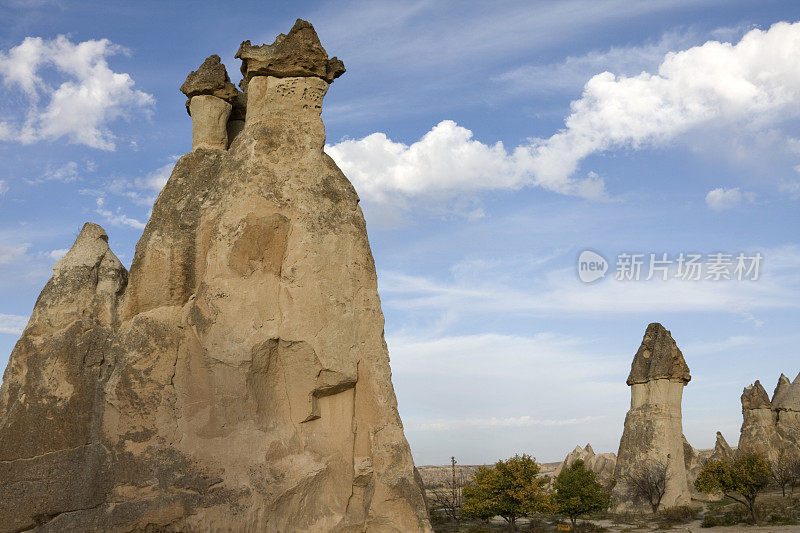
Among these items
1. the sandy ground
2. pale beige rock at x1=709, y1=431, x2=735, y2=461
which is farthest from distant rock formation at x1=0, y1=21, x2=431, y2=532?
pale beige rock at x1=709, y1=431, x2=735, y2=461

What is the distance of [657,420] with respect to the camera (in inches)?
1288

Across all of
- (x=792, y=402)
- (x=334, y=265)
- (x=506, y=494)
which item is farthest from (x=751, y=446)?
(x=334, y=265)

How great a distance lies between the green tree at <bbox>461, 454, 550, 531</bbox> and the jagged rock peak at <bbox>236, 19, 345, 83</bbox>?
18.0 metres

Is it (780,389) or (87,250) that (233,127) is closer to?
(87,250)

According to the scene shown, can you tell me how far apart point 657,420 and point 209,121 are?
26.1m

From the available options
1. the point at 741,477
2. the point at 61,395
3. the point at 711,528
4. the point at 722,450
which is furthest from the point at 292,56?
the point at 722,450

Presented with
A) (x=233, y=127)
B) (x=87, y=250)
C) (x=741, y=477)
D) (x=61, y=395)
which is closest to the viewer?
(x=61, y=395)

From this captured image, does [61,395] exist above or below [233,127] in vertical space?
below

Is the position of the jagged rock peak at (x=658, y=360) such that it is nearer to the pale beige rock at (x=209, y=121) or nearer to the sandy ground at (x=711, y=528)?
the sandy ground at (x=711, y=528)

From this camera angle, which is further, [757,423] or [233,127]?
[757,423]

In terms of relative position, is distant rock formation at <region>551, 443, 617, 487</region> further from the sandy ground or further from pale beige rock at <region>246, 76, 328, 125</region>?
pale beige rock at <region>246, 76, 328, 125</region>

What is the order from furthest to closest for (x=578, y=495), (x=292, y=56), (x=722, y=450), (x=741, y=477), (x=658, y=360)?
1. (x=722, y=450)
2. (x=658, y=360)
3. (x=741, y=477)
4. (x=578, y=495)
5. (x=292, y=56)

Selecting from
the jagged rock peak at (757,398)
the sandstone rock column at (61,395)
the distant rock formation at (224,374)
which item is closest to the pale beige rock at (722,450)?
the jagged rock peak at (757,398)

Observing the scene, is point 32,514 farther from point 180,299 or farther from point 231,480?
point 180,299
